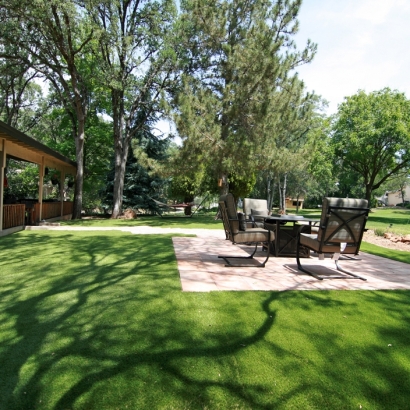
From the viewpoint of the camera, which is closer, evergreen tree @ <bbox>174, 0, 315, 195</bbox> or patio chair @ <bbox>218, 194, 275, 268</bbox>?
patio chair @ <bbox>218, 194, 275, 268</bbox>

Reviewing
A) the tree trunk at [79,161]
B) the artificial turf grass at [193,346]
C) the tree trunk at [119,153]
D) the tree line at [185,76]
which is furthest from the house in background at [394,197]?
the artificial turf grass at [193,346]

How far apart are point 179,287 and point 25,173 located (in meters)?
22.4

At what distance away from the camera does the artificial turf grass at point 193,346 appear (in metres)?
1.86

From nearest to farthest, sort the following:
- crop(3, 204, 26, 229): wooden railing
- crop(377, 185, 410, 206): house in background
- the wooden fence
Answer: crop(3, 204, 26, 229): wooden railing → the wooden fence → crop(377, 185, 410, 206): house in background

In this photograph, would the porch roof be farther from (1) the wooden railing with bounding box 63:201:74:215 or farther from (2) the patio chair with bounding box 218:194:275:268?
(2) the patio chair with bounding box 218:194:275:268

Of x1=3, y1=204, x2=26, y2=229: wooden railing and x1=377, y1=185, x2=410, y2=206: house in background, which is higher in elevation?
x1=377, y1=185, x2=410, y2=206: house in background

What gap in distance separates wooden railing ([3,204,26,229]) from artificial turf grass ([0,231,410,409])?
5.98 meters

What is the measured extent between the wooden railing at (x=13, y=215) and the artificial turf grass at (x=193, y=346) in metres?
5.98

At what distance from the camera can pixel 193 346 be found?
2387 millimetres

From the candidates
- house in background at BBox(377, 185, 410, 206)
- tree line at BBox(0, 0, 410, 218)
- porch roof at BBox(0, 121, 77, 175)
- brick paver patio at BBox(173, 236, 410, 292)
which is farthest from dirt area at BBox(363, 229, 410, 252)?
house in background at BBox(377, 185, 410, 206)

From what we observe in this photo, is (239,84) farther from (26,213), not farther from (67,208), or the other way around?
(67,208)

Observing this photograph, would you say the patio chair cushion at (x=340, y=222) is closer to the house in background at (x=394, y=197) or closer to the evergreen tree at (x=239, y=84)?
the evergreen tree at (x=239, y=84)

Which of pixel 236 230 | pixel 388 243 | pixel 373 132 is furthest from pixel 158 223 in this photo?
pixel 373 132

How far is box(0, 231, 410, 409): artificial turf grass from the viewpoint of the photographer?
1864mm
